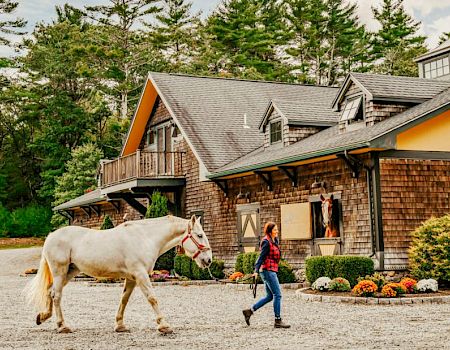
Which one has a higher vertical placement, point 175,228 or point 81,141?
point 81,141

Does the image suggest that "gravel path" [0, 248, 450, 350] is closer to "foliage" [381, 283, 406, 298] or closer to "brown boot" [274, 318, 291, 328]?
"brown boot" [274, 318, 291, 328]

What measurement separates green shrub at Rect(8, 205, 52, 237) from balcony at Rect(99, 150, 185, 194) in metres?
25.8

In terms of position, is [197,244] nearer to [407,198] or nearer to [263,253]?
[263,253]

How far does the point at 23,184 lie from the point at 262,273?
5096cm

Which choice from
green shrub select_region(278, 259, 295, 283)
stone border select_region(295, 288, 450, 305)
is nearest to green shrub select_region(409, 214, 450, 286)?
stone border select_region(295, 288, 450, 305)

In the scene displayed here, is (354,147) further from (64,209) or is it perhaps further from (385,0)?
(385,0)

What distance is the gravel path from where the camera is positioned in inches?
351

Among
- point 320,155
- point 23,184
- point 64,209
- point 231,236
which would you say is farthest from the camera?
point 23,184

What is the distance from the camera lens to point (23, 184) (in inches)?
2293

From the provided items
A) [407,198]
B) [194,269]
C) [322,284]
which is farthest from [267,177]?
[322,284]

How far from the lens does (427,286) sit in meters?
14.7

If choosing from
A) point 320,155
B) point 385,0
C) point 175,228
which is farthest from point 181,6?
point 175,228

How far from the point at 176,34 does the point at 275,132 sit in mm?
30002

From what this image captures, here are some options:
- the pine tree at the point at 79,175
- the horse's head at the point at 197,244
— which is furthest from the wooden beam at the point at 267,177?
the pine tree at the point at 79,175
